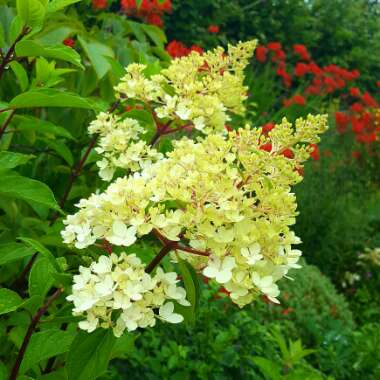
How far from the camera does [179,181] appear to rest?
899 mm

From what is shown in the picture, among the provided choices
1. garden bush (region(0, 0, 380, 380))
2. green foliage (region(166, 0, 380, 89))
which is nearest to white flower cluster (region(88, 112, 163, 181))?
garden bush (region(0, 0, 380, 380))

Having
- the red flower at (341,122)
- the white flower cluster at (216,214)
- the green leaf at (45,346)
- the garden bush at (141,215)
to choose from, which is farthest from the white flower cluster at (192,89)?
the red flower at (341,122)

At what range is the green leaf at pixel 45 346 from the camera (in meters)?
1.06

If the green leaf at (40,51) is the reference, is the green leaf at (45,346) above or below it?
below

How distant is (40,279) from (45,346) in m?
0.11

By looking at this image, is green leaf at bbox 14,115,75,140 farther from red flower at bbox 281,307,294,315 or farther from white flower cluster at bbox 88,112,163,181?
red flower at bbox 281,307,294,315

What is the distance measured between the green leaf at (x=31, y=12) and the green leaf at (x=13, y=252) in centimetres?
39

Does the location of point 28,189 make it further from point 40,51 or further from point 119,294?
point 119,294

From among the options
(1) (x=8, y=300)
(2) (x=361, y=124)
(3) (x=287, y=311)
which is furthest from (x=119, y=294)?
(2) (x=361, y=124)

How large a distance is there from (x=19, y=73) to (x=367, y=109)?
624 cm

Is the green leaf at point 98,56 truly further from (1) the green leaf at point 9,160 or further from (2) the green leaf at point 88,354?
(2) the green leaf at point 88,354

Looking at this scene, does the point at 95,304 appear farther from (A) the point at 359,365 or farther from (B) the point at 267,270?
(A) the point at 359,365

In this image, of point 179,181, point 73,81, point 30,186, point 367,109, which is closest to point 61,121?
point 73,81

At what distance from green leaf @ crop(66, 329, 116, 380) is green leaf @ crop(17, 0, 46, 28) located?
53 cm
